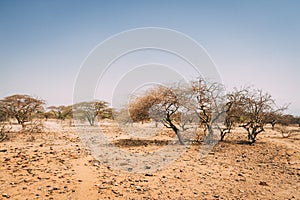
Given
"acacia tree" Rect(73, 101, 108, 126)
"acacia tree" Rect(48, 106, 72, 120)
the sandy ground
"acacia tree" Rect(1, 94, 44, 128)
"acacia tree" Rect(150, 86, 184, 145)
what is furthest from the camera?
"acacia tree" Rect(48, 106, 72, 120)

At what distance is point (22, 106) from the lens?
2675cm

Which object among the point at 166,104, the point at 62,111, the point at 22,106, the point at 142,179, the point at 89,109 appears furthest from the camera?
the point at 62,111

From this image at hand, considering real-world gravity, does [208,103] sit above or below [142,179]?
above

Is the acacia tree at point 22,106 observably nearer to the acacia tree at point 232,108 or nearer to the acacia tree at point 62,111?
the acacia tree at point 62,111

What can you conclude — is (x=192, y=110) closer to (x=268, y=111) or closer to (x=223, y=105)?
(x=223, y=105)

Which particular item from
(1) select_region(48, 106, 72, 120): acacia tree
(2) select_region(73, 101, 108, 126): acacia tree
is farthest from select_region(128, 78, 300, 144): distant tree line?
(1) select_region(48, 106, 72, 120): acacia tree

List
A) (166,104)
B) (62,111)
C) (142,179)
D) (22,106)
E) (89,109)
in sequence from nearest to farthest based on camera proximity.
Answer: (142,179)
(166,104)
(22,106)
(89,109)
(62,111)

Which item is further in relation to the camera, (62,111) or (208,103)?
(62,111)

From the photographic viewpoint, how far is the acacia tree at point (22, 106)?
26.1 meters

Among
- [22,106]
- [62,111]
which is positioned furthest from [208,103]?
[62,111]

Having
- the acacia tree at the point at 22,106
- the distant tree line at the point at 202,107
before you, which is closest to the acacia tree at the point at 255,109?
the distant tree line at the point at 202,107

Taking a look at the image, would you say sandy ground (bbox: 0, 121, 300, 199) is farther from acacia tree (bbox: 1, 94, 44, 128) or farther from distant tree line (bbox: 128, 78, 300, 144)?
acacia tree (bbox: 1, 94, 44, 128)

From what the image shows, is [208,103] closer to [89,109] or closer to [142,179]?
[142,179]

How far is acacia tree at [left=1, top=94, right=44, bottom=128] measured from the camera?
85.5 feet
